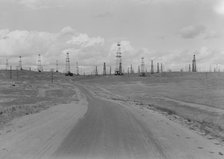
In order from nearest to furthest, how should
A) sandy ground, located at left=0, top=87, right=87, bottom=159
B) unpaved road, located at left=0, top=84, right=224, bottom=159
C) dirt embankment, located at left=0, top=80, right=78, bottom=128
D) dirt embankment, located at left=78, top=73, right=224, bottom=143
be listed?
unpaved road, located at left=0, top=84, right=224, bottom=159 → sandy ground, located at left=0, top=87, right=87, bottom=159 → dirt embankment, located at left=78, top=73, right=224, bottom=143 → dirt embankment, located at left=0, top=80, right=78, bottom=128

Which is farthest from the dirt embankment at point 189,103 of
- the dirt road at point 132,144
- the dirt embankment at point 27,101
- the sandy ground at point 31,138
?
the dirt embankment at point 27,101

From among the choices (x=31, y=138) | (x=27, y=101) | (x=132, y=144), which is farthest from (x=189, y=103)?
(x=31, y=138)

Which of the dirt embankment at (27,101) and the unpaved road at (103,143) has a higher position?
the unpaved road at (103,143)

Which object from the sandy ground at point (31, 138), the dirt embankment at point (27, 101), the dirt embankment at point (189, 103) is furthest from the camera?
the dirt embankment at point (27, 101)

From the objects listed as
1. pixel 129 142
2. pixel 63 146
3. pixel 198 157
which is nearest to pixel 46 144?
pixel 63 146

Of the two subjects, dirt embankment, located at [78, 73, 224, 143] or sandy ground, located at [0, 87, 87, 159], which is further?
dirt embankment, located at [78, 73, 224, 143]

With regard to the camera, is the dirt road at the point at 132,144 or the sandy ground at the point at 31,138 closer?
the dirt road at the point at 132,144

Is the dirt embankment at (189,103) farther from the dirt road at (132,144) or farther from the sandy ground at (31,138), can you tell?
the sandy ground at (31,138)

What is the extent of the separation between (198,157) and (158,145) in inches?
91.9

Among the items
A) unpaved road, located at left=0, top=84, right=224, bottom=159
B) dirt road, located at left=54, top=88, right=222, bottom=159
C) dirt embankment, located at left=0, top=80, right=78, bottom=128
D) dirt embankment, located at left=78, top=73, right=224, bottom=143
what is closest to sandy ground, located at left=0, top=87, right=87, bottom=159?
unpaved road, located at left=0, top=84, right=224, bottom=159

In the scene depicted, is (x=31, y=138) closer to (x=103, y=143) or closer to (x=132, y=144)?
(x=103, y=143)

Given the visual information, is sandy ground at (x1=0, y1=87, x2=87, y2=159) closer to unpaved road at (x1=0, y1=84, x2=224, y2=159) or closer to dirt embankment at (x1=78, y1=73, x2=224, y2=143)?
unpaved road at (x1=0, y1=84, x2=224, y2=159)

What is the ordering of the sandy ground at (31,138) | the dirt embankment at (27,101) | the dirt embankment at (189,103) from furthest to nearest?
1. the dirt embankment at (27,101)
2. the dirt embankment at (189,103)
3. the sandy ground at (31,138)

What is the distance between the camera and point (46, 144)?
47.2 feet
